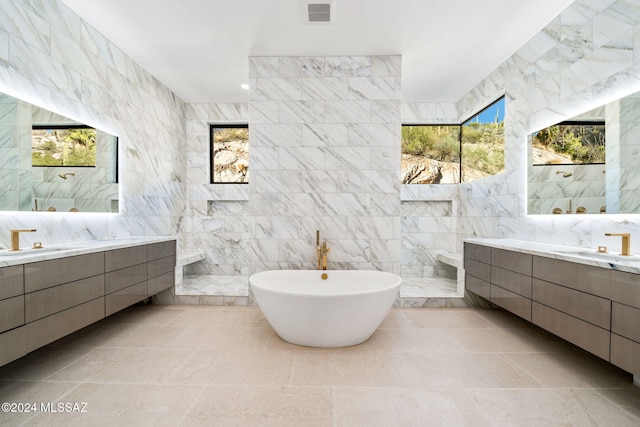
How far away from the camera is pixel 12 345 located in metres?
1.62

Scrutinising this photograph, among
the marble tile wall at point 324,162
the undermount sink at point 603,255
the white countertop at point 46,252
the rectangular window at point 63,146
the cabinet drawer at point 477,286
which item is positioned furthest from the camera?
the marble tile wall at point 324,162

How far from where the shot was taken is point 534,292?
232 centimetres

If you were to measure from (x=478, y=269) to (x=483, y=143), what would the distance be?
5.99ft

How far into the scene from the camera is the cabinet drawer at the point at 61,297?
5.73 ft

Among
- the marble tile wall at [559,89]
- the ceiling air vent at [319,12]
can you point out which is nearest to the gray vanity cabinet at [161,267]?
the ceiling air vent at [319,12]

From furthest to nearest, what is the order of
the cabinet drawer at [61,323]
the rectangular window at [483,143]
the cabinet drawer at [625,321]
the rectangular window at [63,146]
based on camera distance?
1. the rectangular window at [483,143]
2. the rectangular window at [63,146]
3. the cabinet drawer at [61,323]
4. the cabinet drawer at [625,321]

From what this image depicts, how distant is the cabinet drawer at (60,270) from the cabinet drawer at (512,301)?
3.39 metres

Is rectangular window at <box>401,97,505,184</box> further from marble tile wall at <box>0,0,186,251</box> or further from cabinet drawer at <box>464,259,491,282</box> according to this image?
marble tile wall at <box>0,0,186,251</box>

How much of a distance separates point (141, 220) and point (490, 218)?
4.26 m

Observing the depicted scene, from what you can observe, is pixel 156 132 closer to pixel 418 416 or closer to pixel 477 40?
pixel 477 40

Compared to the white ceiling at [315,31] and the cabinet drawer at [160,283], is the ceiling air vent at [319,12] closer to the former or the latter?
the white ceiling at [315,31]

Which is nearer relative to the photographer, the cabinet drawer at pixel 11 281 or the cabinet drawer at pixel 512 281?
the cabinet drawer at pixel 11 281

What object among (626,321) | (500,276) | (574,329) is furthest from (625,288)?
(500,276)

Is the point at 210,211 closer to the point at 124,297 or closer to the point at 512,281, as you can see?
the point at 124,297
